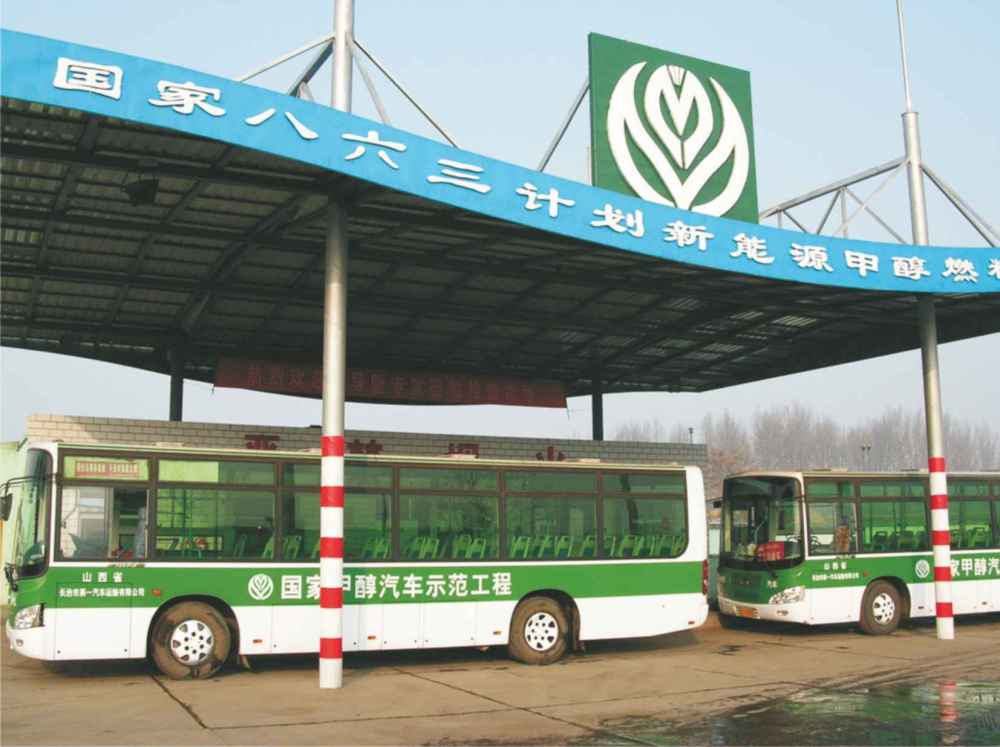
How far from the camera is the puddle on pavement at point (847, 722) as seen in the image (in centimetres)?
905

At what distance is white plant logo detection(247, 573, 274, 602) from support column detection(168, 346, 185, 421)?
335 inches

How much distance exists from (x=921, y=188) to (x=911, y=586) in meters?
6.45

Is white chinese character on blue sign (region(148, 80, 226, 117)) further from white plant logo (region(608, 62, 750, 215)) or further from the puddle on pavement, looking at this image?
white plant logo (region(608, 62, 750, 215))

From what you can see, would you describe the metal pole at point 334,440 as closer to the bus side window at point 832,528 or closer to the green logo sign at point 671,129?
the green logo sign at point 671,129

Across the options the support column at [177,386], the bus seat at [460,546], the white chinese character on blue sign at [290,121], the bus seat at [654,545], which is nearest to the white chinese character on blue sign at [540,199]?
the white chinese character on blue sign at [290,121]

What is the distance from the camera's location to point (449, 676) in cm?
1310

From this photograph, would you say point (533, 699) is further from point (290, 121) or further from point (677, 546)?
point (290, 121)

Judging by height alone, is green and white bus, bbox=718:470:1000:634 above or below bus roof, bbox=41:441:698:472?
below

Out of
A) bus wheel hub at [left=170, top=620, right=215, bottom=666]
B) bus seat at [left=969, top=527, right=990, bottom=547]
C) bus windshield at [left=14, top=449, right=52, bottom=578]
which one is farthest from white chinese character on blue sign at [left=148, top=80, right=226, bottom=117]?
bus seat at [left=969, top=527, right=990, bottom=547]

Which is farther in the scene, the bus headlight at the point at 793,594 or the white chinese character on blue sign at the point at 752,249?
the bus headlight at the point at 793,594

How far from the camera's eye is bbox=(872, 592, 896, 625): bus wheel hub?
17.5 metres

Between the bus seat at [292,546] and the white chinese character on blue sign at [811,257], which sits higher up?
the white chinese character on blue sign at [811,257]

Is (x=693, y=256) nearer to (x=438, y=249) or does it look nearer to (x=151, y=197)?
(x=438, y=249)

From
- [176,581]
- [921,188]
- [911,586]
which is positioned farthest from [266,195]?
[911,586]
